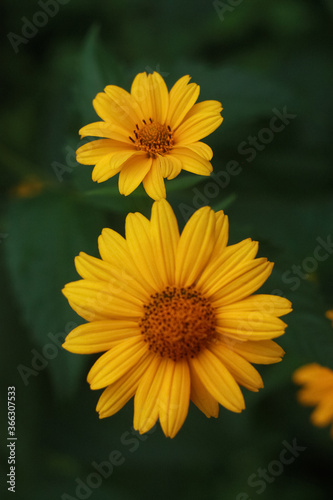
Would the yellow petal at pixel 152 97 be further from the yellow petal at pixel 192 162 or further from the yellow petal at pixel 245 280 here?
the yellow petal at pixel 245 280

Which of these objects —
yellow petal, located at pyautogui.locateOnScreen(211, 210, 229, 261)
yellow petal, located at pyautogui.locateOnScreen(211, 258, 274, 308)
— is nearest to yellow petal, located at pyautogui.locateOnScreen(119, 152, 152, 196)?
yellow petal, located at pyautogui.locateOnScreen(211, 210, 229, 261)

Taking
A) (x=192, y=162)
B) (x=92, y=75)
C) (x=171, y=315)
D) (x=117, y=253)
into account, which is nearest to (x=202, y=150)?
(x=192, y=162)

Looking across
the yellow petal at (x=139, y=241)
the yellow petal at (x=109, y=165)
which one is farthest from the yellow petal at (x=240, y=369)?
the yellow petal at (x=109, y=165)

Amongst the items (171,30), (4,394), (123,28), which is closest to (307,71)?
(171,30)

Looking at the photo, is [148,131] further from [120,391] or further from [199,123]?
[120,391]

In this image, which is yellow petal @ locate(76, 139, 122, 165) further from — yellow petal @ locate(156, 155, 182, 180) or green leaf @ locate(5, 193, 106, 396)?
green leaf @ locate(5, 193, 106, 396)
